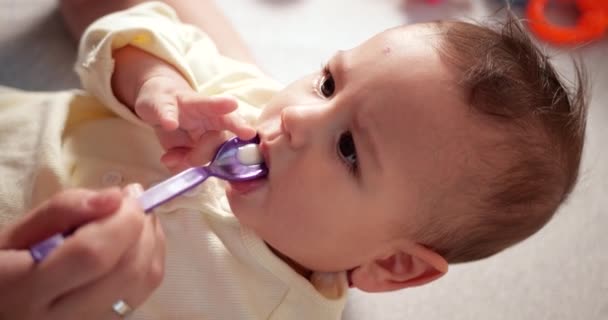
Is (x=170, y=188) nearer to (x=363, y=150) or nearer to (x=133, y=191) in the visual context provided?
(x=133, y=191)

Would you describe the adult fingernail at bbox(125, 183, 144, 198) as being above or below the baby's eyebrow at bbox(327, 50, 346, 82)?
below

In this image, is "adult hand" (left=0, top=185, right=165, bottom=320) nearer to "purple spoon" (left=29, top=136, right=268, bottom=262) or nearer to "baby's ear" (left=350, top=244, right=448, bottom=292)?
"purple spoon" (left=29, top=136, right=268, bottom=262)

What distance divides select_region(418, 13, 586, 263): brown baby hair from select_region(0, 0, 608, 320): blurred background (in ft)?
0.82

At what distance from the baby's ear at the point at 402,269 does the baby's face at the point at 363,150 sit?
0.9 inches

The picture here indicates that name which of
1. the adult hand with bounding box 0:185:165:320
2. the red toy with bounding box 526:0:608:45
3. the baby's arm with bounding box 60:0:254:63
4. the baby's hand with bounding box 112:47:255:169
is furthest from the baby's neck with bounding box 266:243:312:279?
the red toy with bounding box 526:0:608:45

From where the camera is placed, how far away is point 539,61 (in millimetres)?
659

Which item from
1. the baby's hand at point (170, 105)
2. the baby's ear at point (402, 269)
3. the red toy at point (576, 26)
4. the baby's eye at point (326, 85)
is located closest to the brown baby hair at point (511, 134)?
the baby's ear at point (402, 269)

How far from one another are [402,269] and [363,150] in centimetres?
16

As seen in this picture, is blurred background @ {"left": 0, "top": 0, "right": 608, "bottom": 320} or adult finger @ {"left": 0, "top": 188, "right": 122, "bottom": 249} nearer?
adult finger @ {"left": 0, "top": 188, "right": 122, "bottom": 249}

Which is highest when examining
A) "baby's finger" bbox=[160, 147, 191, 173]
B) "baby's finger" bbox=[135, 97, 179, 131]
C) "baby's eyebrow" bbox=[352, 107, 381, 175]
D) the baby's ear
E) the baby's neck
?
"baby's eyebrow" bbox=[352, 107, 381, 175]

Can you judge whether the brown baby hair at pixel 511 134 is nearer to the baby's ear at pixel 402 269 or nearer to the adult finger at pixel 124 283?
the baby's ear at pixel 402 269

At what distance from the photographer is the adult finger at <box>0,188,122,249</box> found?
0.44 m

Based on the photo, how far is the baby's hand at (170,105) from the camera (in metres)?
0.65

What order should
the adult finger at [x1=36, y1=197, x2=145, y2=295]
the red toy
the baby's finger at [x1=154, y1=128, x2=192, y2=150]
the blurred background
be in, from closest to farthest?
1. the adult finger at [x1=36, y1=197, x2=145, y2=295]
2. the baby's finger at [x1=154, y1=128, x2=192, y2=150]
3. the blurred background
4. the red toy
